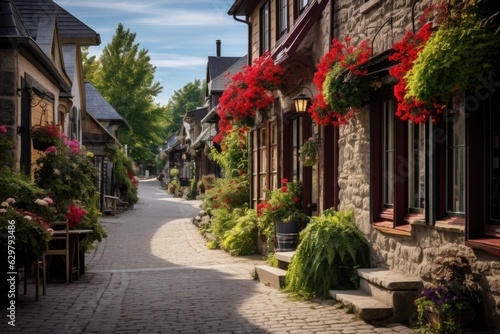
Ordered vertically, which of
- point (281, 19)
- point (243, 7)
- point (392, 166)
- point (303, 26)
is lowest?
point (392, 166)

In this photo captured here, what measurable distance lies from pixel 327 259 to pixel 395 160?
160 centimetres

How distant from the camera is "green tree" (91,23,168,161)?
5447 centimetres

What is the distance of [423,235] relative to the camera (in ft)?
26.2

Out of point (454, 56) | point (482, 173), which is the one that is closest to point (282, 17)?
point (482, 173)

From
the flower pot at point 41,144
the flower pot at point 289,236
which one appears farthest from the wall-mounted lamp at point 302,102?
the flower pot at point 41,144

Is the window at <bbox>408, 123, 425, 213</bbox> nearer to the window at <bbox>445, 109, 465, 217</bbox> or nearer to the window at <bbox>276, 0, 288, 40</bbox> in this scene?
the window at <bbox>445, 109, 465, 217</bbox>

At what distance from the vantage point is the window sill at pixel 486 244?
6320mm

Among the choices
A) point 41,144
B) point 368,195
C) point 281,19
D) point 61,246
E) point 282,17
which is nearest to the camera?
point 368,195

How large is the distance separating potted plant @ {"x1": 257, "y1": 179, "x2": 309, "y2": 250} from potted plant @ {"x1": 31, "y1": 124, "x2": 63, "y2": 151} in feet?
13.2

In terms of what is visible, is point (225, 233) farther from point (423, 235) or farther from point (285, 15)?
point (423, 235)

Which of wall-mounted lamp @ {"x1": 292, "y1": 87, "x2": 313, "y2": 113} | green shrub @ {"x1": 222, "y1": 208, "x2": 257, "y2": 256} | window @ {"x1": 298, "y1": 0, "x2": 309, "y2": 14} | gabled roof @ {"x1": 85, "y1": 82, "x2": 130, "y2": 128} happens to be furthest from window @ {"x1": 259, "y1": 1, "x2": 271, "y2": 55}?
gabled roof @ {"x1": 85, "y1": 82, "x2": 130, "y2": 128}

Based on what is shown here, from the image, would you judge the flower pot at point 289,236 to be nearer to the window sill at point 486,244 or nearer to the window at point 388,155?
the window at point 388,155

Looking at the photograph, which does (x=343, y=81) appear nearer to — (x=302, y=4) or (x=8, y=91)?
(x=302, y=4)

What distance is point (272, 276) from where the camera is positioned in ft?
36.0
